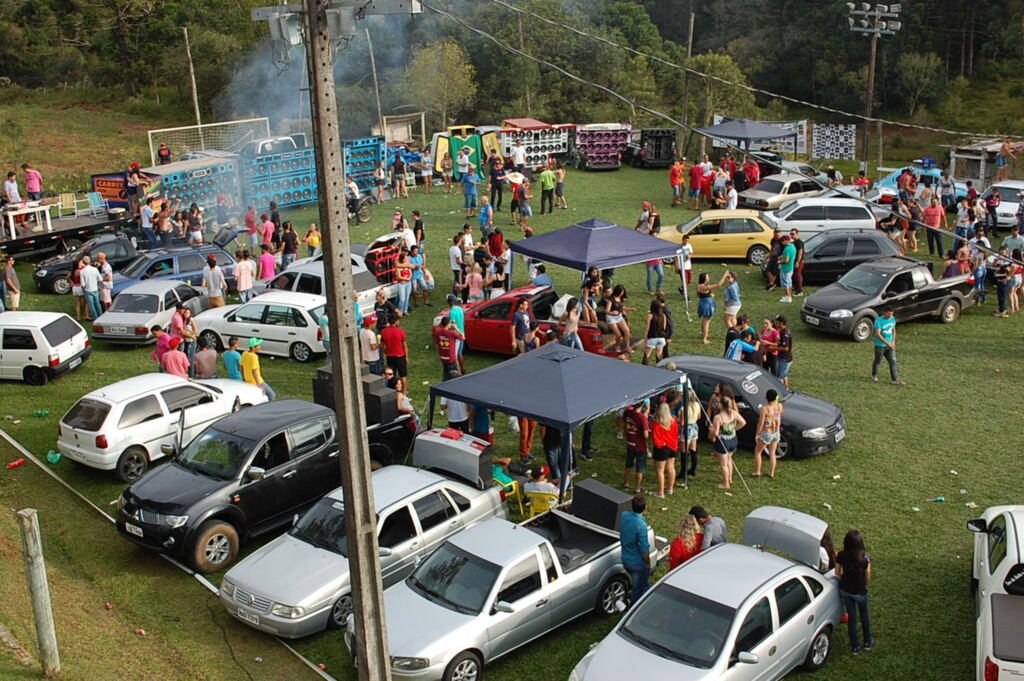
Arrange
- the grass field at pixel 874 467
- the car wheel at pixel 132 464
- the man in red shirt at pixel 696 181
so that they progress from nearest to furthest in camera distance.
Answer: the grass field at pixel 874 467 → the car wheel at pixel 132 464 → the man in red shirt at pixel 696 181

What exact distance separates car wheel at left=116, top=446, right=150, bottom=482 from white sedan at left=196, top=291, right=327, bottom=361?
4752 mm

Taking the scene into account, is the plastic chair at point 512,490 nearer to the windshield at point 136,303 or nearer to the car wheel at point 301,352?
the car wheel at point 301,352

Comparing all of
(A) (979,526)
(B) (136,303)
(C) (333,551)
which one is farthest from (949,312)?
(B) (136,303)

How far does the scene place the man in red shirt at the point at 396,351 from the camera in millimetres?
17484

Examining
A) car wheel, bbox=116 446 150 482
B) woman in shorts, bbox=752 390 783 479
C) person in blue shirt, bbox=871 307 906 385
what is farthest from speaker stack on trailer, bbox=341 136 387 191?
woman in shorts, bbox=752 390 783 479

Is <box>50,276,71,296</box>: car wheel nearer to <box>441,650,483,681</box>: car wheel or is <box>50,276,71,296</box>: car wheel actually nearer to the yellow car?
the yellow car

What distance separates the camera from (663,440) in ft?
45.9

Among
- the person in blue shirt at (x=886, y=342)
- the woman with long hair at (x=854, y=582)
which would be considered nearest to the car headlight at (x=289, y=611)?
the woman with long hair at (x=854, y=582)

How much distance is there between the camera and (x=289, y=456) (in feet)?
45.2

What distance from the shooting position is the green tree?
159 feet

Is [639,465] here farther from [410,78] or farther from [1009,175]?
[410,78]

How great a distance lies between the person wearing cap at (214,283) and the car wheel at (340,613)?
11727 millimetres

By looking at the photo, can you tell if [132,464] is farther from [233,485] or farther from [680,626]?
[680,626]

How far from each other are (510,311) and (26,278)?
14.5 meters
